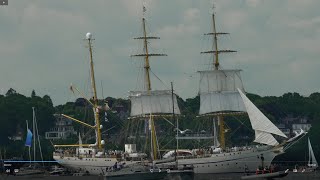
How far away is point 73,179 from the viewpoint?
19825cm

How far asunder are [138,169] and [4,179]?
130 feet

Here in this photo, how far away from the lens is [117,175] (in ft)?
513

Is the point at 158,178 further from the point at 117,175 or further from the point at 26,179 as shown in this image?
the point at 26,179

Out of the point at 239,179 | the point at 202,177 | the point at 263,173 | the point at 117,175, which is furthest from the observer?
the point at 202,177

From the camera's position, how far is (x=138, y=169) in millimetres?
156375

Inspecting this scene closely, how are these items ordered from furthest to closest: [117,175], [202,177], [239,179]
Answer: [202,177], [239,179], [117,175]

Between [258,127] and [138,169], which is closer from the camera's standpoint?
[138,169]

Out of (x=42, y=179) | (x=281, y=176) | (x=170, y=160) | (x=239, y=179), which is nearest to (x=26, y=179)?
(x=42, y=179)

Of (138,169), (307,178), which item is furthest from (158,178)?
(307,178)

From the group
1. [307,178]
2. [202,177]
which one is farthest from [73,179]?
[307,178]

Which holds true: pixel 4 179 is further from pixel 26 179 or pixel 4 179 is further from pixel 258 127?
pixel 258 127

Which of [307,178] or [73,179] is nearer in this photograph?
[307,178]

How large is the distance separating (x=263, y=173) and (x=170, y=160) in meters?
35.1

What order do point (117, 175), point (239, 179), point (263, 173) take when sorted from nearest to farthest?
1. point (117, 175)
2. point (263, 173)
3. point (239, 179)
